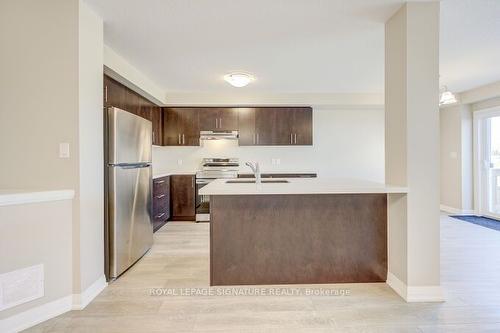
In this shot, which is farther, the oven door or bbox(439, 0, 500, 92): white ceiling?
the oven door

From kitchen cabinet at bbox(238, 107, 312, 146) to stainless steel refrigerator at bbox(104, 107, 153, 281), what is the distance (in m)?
2.35

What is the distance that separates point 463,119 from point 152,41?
18.3 ft

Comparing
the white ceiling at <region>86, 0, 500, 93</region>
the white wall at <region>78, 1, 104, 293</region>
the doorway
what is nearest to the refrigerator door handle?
the white wall at <region>78, 1, 104, 293</region>

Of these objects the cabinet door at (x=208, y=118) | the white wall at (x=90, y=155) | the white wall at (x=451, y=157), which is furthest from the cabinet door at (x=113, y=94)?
the white wall at (x=451, y=157)

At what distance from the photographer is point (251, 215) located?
2459mm

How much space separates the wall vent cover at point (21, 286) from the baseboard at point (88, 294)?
0.80 ft

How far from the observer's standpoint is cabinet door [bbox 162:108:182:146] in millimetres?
5246

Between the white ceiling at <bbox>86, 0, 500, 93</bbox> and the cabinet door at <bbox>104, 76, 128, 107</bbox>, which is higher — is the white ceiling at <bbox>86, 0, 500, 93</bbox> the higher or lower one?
the higher one

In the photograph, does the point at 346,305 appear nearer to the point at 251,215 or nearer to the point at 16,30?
the point at 251,215

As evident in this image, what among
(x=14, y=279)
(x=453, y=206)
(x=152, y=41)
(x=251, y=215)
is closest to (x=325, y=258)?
(x=251, y=215)

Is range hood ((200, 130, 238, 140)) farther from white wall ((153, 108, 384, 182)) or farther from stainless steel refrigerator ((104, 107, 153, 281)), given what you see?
stainless steel refrigerator ((104, 107, 153, 281))

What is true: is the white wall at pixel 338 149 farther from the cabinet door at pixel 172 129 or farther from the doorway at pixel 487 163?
the doorway at pixel 487 163

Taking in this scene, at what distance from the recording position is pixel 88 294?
7.14 feet

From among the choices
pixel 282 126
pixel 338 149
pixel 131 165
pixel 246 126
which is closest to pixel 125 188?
pixel 131 165
